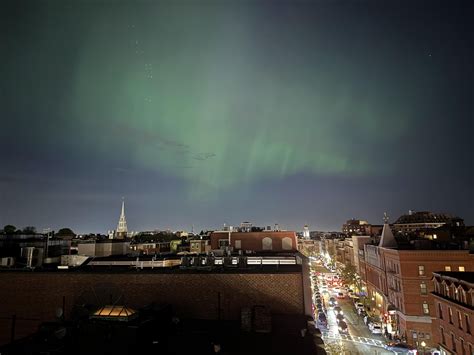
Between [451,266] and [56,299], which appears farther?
[451,266]

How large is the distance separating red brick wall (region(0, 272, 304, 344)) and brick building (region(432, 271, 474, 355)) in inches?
1028

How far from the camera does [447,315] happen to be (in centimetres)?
3803

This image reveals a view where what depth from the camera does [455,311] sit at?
118 feet

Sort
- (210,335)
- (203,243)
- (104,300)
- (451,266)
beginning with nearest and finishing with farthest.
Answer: (210,335) → (104,300) → (451,266) → (203,243)

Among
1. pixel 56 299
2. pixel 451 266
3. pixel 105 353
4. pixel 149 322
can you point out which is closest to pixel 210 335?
pixel 149 322

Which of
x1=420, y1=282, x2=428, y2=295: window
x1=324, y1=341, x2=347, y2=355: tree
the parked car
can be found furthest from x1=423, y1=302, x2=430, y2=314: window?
x1=324, y1=341, x2=347, y2=355: tree

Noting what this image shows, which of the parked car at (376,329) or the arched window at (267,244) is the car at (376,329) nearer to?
the parked car at (376,329)

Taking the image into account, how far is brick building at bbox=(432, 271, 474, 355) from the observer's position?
32875mm

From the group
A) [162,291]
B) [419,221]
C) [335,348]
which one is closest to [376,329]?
[335,348]

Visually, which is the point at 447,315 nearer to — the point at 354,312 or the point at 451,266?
the point at 451,266

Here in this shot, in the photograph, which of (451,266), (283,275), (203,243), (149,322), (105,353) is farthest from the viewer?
(203,243)

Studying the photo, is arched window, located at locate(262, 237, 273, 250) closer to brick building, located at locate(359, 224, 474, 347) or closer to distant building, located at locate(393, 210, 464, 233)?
brick building, located at locate(359, 224, 474, 347)

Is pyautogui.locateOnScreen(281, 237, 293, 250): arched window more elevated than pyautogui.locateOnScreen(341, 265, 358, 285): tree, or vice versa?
pyautogui.locateOnScreen(281, 237, 293, 250): arched window

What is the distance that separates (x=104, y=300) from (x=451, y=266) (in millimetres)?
53141
